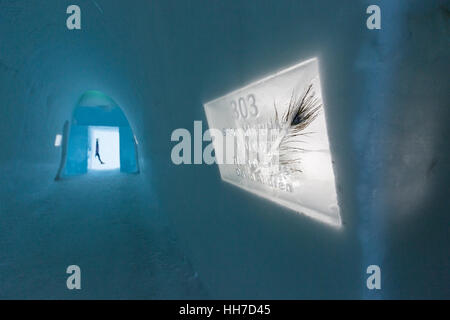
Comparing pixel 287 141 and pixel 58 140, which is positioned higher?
pixel 58 140

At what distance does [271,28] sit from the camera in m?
1.47

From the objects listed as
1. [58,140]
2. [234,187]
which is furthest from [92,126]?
[234,187]

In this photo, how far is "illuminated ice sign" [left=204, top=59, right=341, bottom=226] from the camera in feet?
3.94

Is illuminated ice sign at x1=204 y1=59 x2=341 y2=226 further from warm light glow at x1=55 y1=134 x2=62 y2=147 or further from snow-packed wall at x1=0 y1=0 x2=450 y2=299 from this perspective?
warm light glow at x1=55 y1=134 x2=62 y2=147

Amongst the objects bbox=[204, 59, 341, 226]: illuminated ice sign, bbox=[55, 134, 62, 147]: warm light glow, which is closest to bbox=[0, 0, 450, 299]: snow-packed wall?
bbox=[204, 59, 341, 226]: illuminated ice sign

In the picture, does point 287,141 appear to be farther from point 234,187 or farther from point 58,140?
point 58,140

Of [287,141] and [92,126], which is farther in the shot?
[92,126]

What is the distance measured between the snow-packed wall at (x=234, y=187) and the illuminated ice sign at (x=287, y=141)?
71 millimetres

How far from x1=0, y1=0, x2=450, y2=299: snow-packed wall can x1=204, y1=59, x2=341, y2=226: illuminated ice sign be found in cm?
7

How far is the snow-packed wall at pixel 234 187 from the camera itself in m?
1.01

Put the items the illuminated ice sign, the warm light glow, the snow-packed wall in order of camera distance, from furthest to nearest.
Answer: the warm light glow < the illuminated ice sign < the snow-packed wall

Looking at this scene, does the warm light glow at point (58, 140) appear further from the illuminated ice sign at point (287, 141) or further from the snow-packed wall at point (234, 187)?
the illuminated ice sign at point (287, 141)

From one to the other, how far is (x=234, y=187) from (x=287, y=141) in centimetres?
99

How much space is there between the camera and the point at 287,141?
1430 mm
